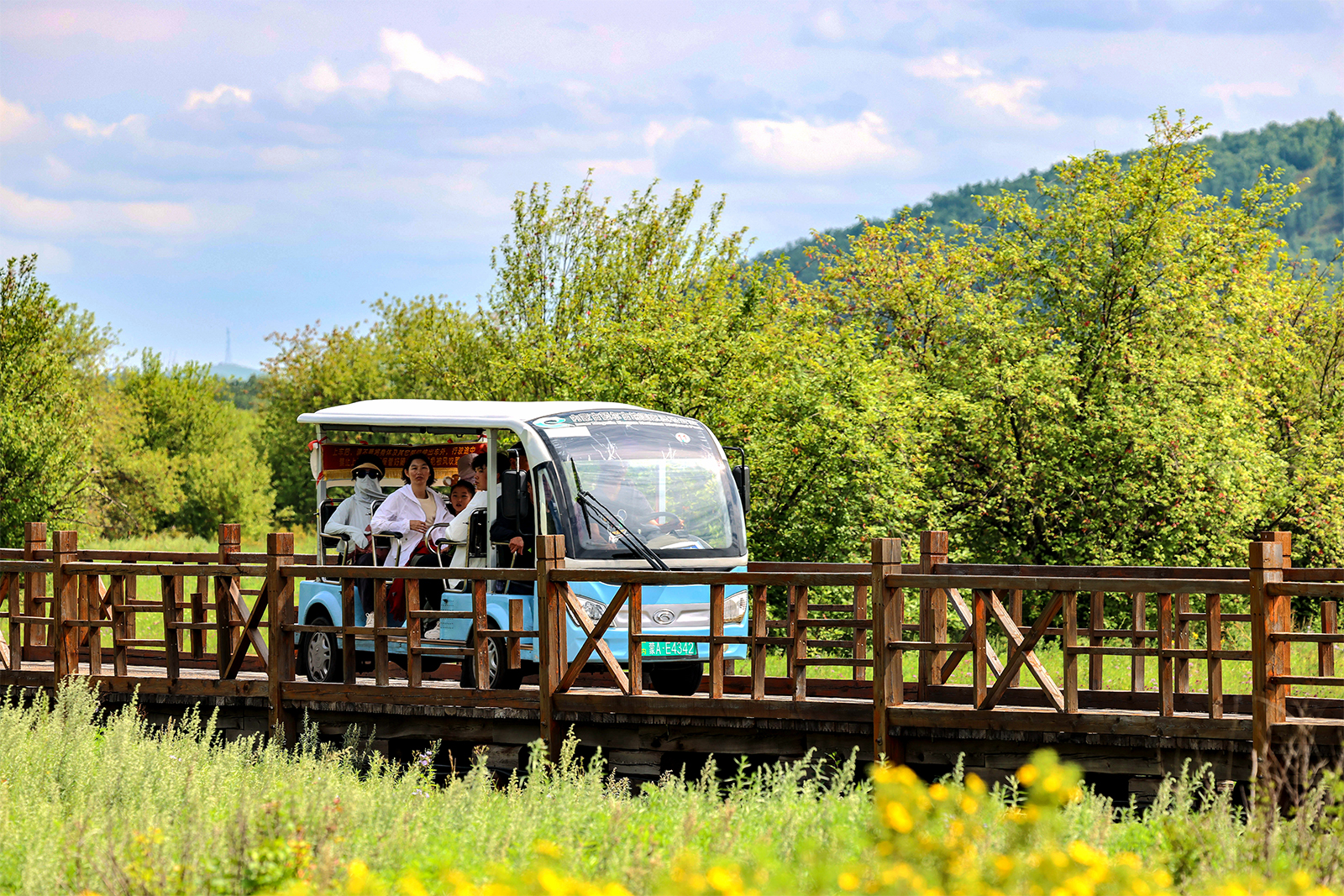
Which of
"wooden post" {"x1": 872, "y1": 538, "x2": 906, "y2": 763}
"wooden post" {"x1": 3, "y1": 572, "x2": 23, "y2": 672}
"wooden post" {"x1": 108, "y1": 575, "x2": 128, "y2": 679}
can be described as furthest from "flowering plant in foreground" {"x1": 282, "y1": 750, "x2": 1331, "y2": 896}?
"wooden post" {"x1": 3, "y1": 572, "x2": 23, "y2": 672}

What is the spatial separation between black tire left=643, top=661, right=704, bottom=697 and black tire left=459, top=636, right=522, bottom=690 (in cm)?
117

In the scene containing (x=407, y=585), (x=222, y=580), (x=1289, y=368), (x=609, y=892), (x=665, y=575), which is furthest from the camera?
(x=1289, y=368)

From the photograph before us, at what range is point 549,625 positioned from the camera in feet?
35.8

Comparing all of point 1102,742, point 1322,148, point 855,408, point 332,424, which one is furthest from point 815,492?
point 1322,148

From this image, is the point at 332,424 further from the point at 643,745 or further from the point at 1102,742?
the point at 1102,742

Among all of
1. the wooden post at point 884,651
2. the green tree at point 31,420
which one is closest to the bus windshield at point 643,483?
the wooden post at point 884,651

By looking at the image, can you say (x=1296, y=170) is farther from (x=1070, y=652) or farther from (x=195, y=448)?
(x=1070, y=652)

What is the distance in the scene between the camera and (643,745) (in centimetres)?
1081

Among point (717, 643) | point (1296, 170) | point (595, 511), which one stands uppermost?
point (1296, 170)

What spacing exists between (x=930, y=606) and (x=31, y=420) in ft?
87.7

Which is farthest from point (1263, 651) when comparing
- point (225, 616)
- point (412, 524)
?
point (225, 616)

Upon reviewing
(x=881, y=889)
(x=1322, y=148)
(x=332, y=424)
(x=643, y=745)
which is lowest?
(x=643, y=745)

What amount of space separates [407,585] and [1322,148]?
207 m

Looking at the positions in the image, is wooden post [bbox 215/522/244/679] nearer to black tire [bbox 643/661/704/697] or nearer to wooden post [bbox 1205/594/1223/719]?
black tire [bbox 643/661/704/697]
